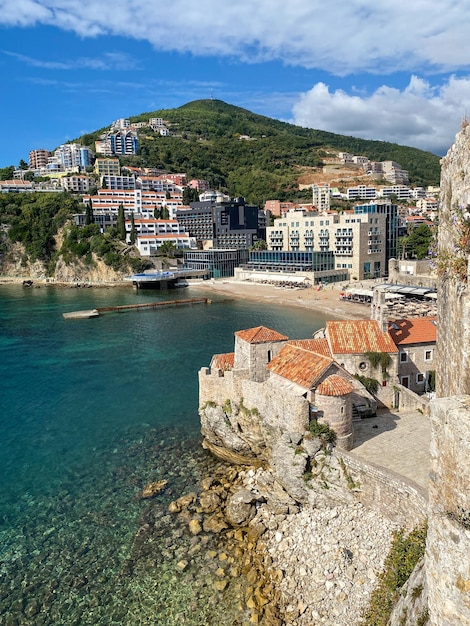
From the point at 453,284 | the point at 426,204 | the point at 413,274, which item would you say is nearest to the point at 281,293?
the point at 413,274

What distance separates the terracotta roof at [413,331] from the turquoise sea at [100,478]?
12.5 metres

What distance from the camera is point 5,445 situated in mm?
26609

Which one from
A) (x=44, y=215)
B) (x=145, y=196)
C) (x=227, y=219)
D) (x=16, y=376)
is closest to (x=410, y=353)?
(x=16, y=376)

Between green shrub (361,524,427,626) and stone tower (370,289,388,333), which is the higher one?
stone tower (370,289,388,333)

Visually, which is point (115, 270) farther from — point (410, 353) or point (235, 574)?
point (235, 574)

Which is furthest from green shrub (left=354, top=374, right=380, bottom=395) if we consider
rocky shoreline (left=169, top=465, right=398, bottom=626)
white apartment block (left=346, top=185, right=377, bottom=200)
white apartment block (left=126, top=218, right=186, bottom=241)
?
white apartment block (left=346, top=185, right=377, bottom=200)

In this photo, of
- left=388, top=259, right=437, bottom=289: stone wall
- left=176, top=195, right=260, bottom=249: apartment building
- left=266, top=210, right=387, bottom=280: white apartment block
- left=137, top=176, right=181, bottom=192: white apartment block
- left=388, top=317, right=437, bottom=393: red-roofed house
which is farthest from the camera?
left=137, top=176, right=181, bottom=192: white apartment block

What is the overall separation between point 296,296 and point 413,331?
5403 centimetres

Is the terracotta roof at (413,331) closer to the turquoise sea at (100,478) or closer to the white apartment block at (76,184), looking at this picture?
the turquoise sea at (100,478)

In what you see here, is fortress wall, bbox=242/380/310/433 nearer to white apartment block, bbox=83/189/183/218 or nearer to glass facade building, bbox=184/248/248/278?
glass facade building, bbox=184/248/248/278

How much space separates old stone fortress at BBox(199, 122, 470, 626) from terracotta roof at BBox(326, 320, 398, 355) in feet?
0.20

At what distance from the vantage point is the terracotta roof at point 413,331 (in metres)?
25.3

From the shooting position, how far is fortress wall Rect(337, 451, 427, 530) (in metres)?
14.5

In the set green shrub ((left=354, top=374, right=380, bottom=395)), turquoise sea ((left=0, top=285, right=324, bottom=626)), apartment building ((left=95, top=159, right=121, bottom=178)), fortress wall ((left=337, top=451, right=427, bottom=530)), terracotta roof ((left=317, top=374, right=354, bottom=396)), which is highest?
apartment building ((left=95, top=159, right=121, bottom=178))
